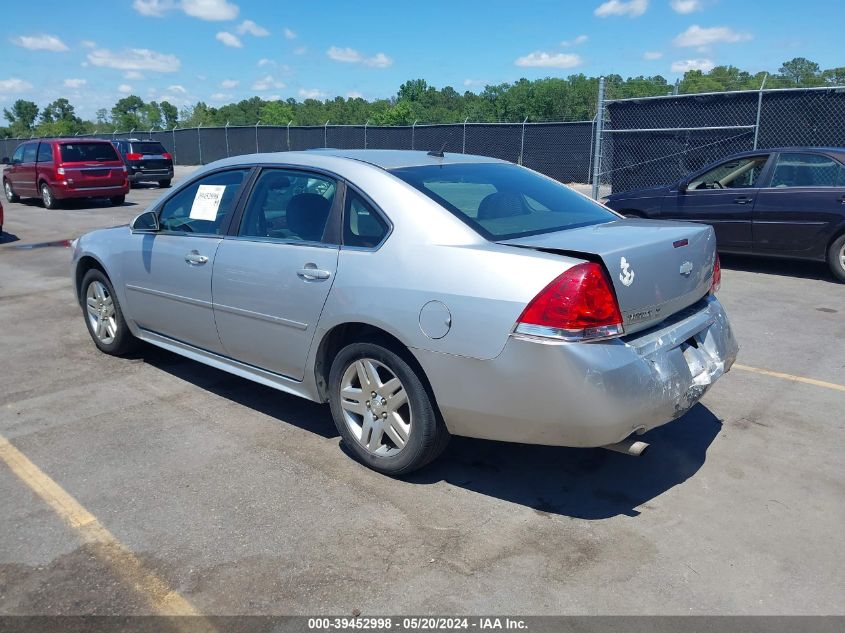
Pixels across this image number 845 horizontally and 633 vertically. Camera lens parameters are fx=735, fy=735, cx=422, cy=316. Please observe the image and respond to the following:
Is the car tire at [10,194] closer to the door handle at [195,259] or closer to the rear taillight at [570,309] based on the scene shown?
the door handle at [195,259]

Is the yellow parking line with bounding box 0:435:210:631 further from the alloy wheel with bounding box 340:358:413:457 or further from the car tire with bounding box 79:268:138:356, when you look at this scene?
the car tire with bounding box 79:268:138:356

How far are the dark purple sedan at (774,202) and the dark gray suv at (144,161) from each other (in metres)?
18.7

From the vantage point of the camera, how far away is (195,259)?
466cm

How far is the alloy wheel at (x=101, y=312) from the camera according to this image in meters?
5.76

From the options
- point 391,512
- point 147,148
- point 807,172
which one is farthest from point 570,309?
point 147,148

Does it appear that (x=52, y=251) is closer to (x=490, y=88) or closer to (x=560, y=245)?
(x=560, y=245)

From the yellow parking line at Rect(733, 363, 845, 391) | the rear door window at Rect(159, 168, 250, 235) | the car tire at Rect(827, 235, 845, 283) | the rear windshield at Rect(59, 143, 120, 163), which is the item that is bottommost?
the yellow parking line at Rect(733, 363, 845, 391)

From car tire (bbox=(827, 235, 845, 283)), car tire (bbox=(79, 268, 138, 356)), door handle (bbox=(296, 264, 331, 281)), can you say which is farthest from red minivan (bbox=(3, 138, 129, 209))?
door handle (bbox=(296, 264, 331, 281))

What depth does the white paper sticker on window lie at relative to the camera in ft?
15.6

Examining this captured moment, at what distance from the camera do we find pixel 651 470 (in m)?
3.94

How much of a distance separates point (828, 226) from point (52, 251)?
1100 centimetres

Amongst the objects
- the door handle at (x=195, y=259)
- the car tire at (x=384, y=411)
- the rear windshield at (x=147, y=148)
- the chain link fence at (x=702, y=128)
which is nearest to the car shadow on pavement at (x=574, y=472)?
the car tire at (x=384, y=411)

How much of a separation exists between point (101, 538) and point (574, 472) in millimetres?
2344

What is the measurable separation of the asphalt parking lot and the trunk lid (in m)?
0.95
